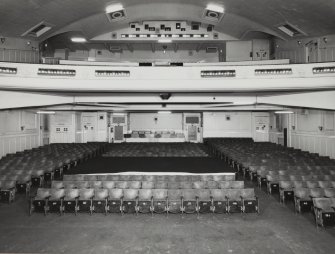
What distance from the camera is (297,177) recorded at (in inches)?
370

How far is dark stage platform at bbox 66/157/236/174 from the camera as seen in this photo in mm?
11438

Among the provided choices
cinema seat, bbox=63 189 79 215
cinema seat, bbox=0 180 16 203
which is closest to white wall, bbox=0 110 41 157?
cinema seat, bbox=0 180 16 203

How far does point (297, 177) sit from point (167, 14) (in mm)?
13212

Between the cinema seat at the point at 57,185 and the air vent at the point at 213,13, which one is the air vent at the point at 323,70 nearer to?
the air vent at the point at 213,13

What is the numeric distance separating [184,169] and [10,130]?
428 inches

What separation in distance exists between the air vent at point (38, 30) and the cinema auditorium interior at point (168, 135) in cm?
8

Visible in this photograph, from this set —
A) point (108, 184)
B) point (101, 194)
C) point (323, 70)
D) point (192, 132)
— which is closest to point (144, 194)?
point (101, 194)

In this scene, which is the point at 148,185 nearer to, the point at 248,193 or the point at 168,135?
the point at 248,193

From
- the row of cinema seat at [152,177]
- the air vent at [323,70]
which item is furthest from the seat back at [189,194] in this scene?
the air vent at [323,70]

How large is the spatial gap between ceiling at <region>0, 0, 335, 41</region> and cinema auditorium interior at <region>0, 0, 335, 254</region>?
101 mm

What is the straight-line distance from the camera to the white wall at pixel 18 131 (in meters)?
14.7

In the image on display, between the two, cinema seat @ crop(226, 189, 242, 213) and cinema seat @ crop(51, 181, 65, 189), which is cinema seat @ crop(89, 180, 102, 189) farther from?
cinema seat @ crop(226, 189, 242, 213)

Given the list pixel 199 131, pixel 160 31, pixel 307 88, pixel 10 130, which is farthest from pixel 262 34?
pixel 10 130

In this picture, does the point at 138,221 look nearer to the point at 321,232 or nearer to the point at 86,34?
the point at 321,232
